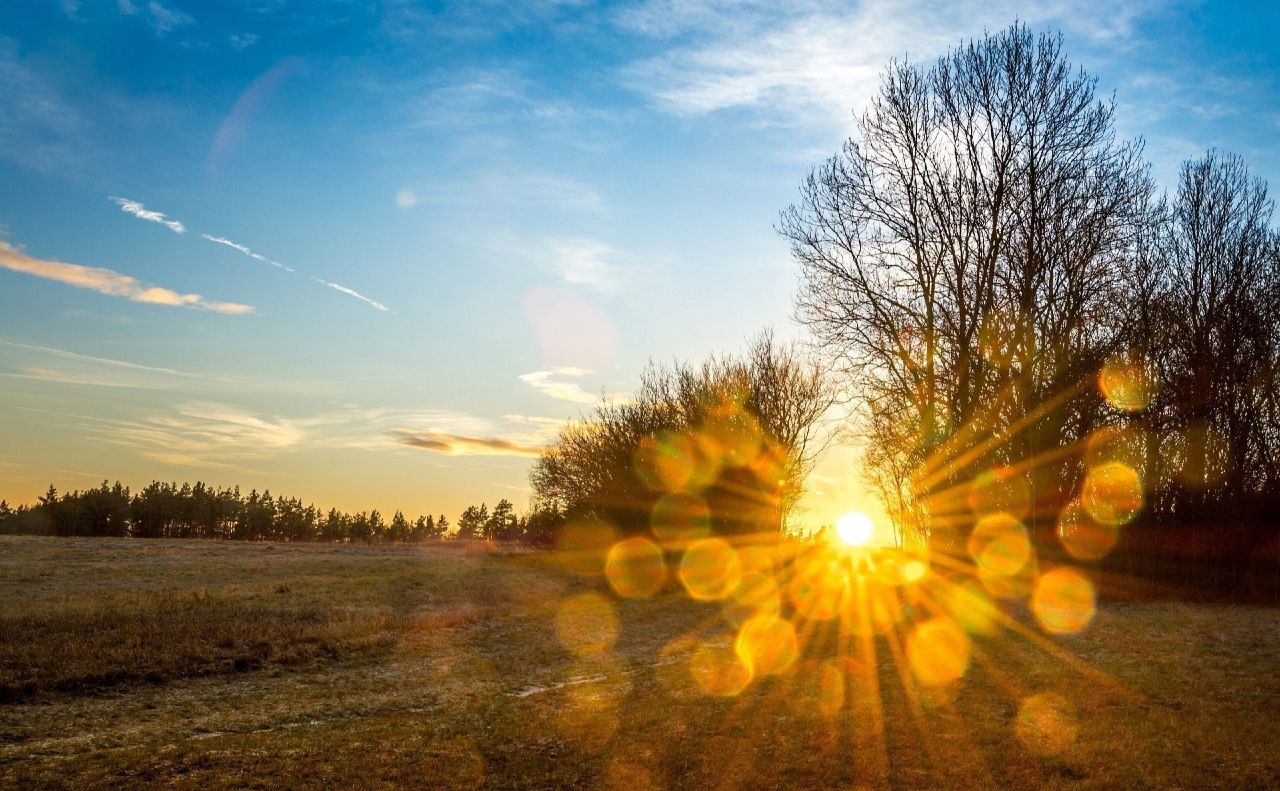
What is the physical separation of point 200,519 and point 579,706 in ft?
359

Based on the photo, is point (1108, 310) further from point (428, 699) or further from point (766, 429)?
point (428, 699)

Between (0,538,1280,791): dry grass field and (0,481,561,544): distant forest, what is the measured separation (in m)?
54.1

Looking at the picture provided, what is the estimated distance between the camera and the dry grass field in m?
9.26

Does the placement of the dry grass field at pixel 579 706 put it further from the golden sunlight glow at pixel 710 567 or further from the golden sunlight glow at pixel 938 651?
the golden sunlight glow at pixel 710 567

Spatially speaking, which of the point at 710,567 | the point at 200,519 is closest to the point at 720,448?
the point at 710,567

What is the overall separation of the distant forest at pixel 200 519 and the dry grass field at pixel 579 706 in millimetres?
54121

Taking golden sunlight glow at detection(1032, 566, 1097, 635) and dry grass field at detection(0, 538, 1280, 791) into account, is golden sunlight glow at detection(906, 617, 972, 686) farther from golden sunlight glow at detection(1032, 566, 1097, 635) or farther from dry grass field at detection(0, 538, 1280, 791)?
golden sunlight glow at detection(1032, 566, 1097, 635)

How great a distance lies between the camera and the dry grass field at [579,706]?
9258 millimetres

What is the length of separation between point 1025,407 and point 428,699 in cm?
1887

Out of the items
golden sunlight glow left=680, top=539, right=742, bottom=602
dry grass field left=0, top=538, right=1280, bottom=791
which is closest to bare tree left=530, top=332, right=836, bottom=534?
golden sunlight glow left=680, top=539, right=742, bottom=602

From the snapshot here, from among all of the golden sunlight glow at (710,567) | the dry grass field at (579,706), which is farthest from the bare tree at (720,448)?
the dry grass field at (579,706)

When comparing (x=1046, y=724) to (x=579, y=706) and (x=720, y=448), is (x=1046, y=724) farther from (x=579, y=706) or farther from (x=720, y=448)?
(x=720, y=448)

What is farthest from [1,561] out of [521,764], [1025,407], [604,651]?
[1025,407]

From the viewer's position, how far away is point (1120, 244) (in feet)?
75.6
